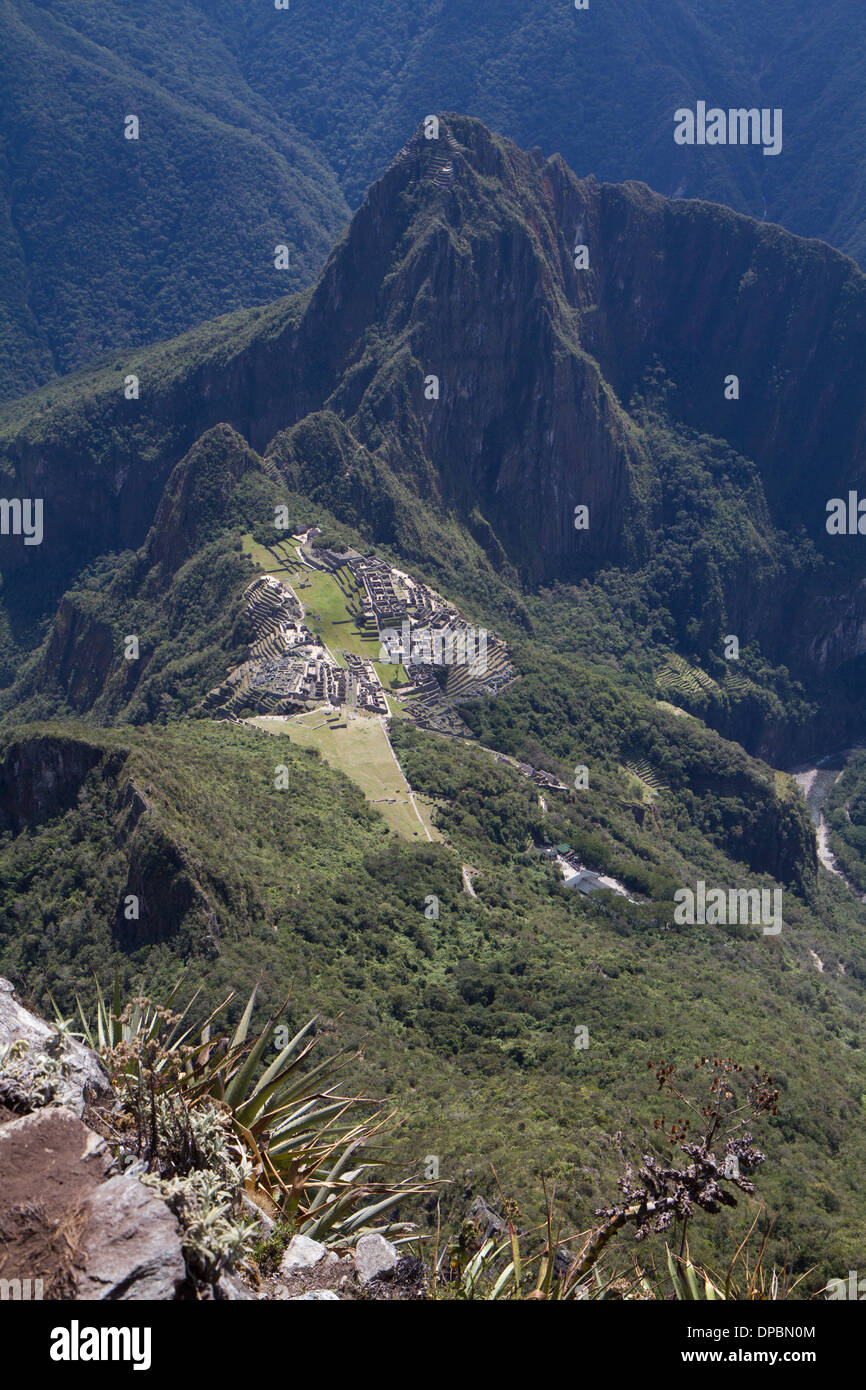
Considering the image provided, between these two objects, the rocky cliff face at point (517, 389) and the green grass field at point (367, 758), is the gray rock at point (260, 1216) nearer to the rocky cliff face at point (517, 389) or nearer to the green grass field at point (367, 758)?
the green grass field at point (367, 758)

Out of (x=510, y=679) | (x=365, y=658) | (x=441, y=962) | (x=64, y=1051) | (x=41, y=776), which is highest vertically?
(x=365, y=658)

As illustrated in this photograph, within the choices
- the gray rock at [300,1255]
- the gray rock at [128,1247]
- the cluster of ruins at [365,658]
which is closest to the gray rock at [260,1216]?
the gray rock at [300,1255]

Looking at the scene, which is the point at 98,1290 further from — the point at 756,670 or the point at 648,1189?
the point at 756,670

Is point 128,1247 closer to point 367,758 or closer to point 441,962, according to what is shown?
point 441,962

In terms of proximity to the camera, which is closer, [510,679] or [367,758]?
[367,758]

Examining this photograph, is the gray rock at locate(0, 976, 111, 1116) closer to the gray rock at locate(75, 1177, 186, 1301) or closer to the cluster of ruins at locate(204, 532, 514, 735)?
the gray rock at locate(75, 1177, 186, 1301)

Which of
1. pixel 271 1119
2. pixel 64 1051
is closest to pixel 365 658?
pixel 271 1119
